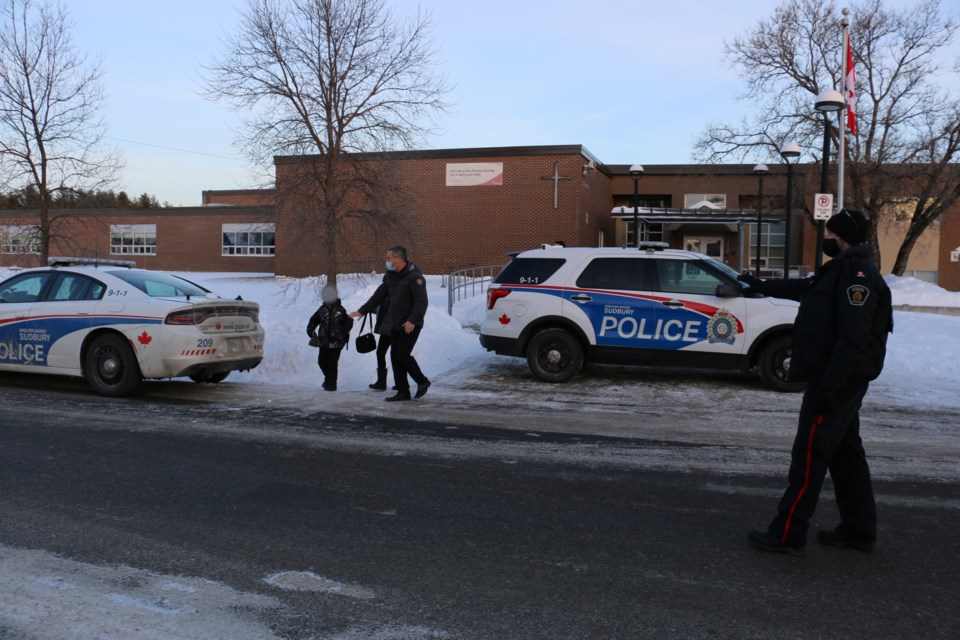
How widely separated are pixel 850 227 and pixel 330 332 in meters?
6.67

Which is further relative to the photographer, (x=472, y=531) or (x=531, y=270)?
(x=531, y=270)

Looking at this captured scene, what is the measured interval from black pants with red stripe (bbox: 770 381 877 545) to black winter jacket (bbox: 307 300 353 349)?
20.9 feet

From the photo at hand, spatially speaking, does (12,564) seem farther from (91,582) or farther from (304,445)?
(304,445)

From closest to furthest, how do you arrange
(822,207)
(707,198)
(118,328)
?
(118,328)
(822,207)
(707,198)

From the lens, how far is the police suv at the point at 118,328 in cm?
877

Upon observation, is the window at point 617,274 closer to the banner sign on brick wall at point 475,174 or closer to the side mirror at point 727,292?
the side mirror at point 727,292

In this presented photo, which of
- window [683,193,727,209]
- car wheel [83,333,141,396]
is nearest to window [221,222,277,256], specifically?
window [683,193,727,209]

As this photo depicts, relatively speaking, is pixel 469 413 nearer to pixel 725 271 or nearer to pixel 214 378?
pixel 214 378

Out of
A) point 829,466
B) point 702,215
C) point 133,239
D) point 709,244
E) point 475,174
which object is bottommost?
point 829,466

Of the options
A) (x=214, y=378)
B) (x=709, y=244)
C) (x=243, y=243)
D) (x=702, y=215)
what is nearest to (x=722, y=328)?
(x=214, y=378)

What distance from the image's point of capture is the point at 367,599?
145 inches

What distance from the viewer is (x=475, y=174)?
3706 centimetres

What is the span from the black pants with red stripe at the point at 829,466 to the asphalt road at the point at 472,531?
18 centimetres

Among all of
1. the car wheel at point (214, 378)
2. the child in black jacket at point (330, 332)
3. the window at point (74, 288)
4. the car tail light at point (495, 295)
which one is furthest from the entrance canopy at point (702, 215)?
the window at point (74, 288)
